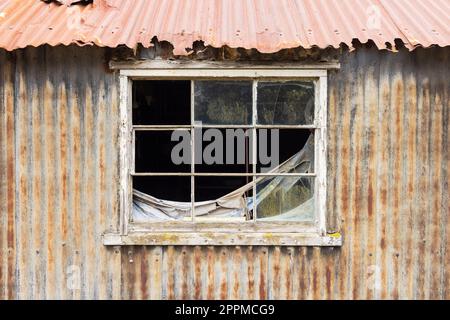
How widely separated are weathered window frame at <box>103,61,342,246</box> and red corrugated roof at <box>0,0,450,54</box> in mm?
310

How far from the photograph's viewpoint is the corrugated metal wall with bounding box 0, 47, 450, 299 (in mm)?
4281

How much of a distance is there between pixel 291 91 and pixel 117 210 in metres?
1.88

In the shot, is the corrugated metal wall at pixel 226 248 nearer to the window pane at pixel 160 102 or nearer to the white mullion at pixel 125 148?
the white mullion at pixel 125 148

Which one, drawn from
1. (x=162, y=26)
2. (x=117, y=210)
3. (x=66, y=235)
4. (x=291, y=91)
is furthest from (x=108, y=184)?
(x=291, y=91)

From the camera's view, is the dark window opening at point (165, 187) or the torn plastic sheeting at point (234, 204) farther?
the dark window opening at point (165, 187)

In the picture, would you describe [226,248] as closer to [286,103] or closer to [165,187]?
[286,103]

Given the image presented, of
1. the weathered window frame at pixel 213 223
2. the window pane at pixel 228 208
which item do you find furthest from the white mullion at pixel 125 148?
the window pane at pixel 228 208

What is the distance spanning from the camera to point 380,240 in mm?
4316

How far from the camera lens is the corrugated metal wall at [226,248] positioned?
4281 mm

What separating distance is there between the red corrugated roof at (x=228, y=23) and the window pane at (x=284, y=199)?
1.26 metres

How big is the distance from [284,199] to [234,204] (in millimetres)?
462

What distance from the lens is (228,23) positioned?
415 cm

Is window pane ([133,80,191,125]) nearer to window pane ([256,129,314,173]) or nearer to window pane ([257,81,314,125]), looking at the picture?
window pane ([257,81,314,125])

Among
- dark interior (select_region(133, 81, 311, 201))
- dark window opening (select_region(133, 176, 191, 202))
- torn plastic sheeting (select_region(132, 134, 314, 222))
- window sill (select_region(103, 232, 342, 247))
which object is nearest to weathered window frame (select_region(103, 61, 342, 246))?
window sill (select_region(103, 232, 342, 247))
